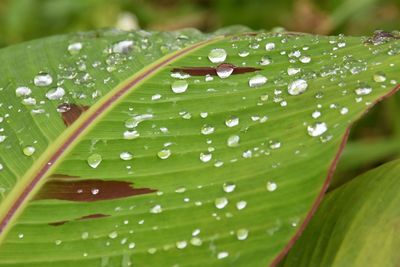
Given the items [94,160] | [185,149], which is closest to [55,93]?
[94,160]

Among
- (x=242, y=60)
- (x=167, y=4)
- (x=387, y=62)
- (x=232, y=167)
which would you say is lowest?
(x=232, y=167)

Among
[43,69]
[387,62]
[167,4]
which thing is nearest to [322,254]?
[387,62]

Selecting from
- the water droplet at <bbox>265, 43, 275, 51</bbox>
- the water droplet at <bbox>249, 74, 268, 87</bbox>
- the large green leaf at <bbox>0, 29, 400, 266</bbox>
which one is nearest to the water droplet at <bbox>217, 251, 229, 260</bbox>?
the large green leaf at <bbox>0, 29, 400, 266</bbox>

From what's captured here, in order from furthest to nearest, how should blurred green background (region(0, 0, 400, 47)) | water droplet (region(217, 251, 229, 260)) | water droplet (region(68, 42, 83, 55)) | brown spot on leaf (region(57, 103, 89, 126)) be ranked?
1. blurred green background (region(0, 0, 400, 47))
2. water droplet (region(68, 42, 83, 55))
3. brown spot on leaf (region(57, 103, 89, 126))
4. water droplet (region(217, 251, 229, 260))

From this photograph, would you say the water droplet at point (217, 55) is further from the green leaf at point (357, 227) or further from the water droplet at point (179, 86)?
the green leaf at point (357, 227)

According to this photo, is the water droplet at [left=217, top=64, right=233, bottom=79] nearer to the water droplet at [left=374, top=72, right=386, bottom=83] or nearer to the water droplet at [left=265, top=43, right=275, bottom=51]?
the water droplet at [left=265, top=43, right=275, bottom=51]

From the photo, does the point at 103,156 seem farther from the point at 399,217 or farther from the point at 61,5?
the point at 61,5
